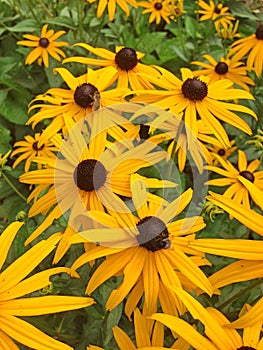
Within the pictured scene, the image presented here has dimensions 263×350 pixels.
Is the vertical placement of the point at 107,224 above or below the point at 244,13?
below

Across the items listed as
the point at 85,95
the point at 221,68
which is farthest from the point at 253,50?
the point at 85,95

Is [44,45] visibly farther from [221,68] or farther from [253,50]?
[253,50]

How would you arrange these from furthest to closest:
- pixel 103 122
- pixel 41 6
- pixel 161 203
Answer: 1. pixel 41 6
2. pixel 103 122
3. pixel 161 203

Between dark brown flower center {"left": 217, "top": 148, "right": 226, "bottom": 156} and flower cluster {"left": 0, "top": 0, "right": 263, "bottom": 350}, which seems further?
dark brown flower center {"left": 217, "top": 148, "right": 226, "bottom": 156}

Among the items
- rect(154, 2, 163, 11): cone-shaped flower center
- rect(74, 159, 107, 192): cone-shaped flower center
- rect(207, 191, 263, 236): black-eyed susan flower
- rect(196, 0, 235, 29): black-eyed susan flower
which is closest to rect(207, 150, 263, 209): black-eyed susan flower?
rect(74, 159, 107, 192): cone-shaped flower center

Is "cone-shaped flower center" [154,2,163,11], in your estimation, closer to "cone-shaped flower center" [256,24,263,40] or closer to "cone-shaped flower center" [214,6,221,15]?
"cone-shaped flower center" [214,6,221,15]

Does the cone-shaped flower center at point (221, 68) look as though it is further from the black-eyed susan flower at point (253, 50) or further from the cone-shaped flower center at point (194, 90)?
the cone-shaped flower center at point (194, 90)

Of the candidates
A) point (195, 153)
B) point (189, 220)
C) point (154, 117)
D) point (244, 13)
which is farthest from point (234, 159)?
point (244, 13)

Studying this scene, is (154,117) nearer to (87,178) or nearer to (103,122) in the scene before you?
(103,122)
